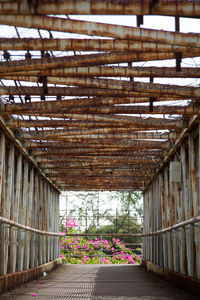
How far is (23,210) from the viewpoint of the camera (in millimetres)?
10766

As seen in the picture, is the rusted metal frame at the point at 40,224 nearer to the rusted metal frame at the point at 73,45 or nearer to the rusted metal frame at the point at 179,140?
the rusted metal frame at the point at 179,140

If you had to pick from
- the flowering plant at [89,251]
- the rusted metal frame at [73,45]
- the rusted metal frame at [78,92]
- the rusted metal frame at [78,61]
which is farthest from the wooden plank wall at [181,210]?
the flowering plant at [89,251]

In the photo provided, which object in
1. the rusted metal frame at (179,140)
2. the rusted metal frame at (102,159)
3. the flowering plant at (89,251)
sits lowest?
the flowering plant at (89,251)

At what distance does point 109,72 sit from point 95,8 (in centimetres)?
180

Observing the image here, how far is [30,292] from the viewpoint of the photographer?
7.81 meters

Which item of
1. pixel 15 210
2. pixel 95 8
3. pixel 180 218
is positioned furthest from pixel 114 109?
pixel 95 8

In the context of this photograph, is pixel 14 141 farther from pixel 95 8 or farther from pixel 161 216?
pixel 95 8

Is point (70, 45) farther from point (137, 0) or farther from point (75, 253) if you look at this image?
point (75, 253)

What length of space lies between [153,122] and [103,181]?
8033mm

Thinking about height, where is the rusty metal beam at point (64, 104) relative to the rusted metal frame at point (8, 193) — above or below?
above

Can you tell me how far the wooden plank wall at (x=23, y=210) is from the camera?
8.52 metres

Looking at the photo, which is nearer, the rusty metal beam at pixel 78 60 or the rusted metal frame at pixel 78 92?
the rusty metal beam at pixel 78 60

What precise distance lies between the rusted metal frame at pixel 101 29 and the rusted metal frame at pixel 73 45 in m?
0.36

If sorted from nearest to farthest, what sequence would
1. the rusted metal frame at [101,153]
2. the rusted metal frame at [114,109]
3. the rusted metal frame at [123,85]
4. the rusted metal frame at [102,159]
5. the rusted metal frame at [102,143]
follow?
the rusted metal frame at [123,85] < the rusted metal frame at [114,109] < the rusted metal frame at [102,143] < the rusted metal frame at [101,153] < the rusted metal frame at [102,159]
